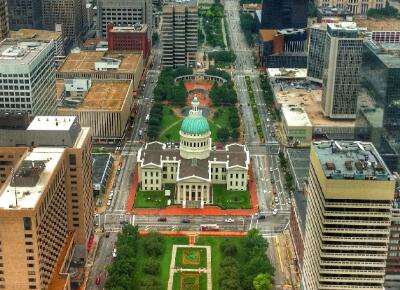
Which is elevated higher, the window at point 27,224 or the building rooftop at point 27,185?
the building rooftop at point 27,185

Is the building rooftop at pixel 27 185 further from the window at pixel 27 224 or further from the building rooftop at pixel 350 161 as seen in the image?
the building rooftop at pixel 350 161

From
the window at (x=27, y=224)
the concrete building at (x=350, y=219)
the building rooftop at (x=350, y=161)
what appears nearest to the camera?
the concrete building at (x=350, y=219)

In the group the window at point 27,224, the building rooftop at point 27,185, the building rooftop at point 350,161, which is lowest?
the window at point 27,224

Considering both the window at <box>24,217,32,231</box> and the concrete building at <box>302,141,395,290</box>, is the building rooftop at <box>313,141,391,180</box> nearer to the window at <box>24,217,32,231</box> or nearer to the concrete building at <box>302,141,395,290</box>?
the concrete building at <box>302,141,395,290</box>

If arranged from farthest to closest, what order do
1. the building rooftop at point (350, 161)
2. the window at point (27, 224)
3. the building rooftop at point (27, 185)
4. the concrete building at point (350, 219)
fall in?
1. the building rooftop at point (27, 185)
2. the window at point (27, 224)
3. the building rooftop at point (350, 161)
4. the concrete building at point (350, 219)

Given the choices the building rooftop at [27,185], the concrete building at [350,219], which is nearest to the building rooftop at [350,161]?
the concrete building at [350,219]

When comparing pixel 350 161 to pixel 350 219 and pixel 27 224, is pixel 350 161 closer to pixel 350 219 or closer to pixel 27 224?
pixel 350 219

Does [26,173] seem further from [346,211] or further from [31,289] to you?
[346,211]

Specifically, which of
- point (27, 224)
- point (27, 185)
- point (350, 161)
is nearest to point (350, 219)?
point (350, 161)
